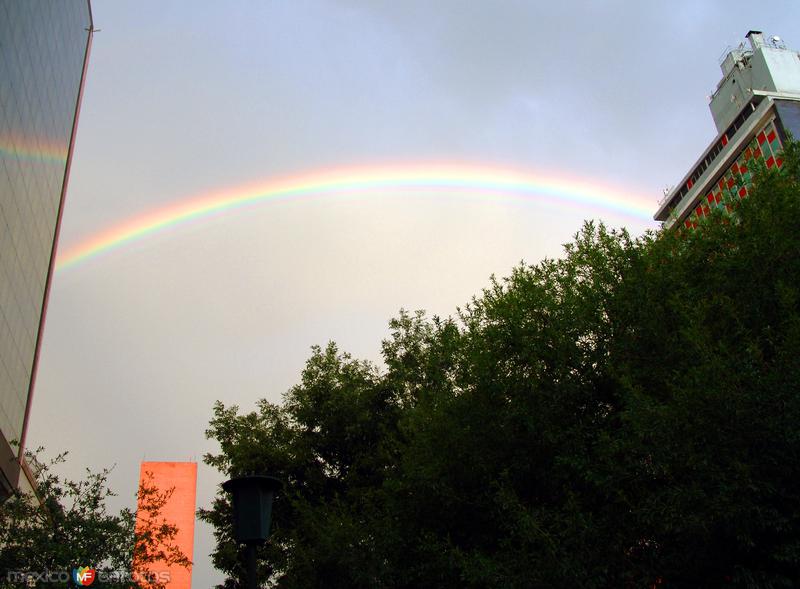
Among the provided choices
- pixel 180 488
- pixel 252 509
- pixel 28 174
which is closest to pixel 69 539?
pixel 252 509

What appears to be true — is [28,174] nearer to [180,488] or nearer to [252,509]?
[252,509]

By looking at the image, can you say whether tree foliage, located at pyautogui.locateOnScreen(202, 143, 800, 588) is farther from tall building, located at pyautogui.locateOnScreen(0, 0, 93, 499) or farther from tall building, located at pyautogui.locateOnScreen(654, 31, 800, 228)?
tall building, located at pyautogui.locateOnScreen(654, 31, 800, 228)

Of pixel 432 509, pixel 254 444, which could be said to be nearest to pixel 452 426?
pixel 432 509

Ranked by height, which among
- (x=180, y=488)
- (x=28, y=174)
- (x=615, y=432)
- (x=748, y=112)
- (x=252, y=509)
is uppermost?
(x=748, y=112)

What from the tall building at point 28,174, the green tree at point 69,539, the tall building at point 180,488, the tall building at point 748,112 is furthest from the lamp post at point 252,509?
the tall building at point 180,488

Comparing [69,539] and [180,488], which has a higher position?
[180,488]

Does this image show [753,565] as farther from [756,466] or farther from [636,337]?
[636,337]

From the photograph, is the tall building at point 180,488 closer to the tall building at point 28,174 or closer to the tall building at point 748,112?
the tall building at point 28,174

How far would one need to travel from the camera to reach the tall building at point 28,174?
39.7 metres

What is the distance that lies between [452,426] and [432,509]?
2.12 metres

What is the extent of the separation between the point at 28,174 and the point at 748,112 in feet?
218

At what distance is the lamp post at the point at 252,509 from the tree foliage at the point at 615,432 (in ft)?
18.0

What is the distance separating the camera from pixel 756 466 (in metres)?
11.0

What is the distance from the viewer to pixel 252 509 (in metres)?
8.63
